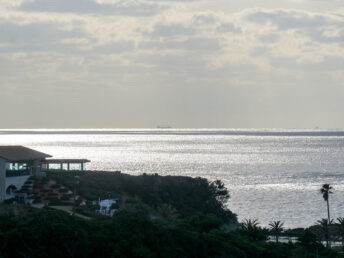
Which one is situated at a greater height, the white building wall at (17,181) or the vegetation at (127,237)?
the white building wall at (17,181)

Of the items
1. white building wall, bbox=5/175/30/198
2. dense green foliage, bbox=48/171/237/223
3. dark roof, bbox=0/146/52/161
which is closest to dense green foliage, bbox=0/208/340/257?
white building wall, bbox=5/175/30/198

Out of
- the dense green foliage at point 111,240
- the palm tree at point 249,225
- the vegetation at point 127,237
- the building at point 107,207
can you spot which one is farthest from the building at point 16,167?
the dense green foliage at point 111,240

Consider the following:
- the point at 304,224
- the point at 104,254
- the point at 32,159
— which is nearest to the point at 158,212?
the point at 32,159

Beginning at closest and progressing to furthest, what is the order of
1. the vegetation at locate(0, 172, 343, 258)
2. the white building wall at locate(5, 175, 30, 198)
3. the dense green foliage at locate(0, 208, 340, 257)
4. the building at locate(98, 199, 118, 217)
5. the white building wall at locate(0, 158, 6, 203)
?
the dense green foliage at locate(0, 208, 340, 257), the vegetation at locate(0, 172, 343, 258), the building at locate(98, 199, 118, 217), the white building wall at locate(0, 158, 6, 203), the white building wall at locate(5, 175, 30, 198)

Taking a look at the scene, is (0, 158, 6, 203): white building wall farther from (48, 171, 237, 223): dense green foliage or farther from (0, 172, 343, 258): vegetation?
(0, 172, 343, 258): vegetation

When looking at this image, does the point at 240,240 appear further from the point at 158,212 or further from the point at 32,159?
the point at 32,159

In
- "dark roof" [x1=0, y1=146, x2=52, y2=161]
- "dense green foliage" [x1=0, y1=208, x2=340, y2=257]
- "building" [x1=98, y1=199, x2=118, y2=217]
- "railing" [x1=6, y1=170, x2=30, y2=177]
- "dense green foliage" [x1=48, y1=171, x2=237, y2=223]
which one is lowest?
"dense green foliage" [x1=0, y1=208, x2=340, y2=257]

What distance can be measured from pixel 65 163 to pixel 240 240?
56.5 metres

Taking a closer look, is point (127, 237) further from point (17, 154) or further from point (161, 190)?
point (161, 190)

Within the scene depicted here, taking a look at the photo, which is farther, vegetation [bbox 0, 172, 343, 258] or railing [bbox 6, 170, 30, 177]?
railing [bbox 6, 170, 30, 177]

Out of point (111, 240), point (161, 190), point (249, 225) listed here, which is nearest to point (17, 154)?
point (161, 190)

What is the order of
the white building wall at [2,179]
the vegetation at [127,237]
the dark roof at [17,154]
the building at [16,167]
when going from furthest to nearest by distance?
the dark roof at [17,154] < the building at [16,167] < the white building wall at [2,179] < the vegetation at [127,237]

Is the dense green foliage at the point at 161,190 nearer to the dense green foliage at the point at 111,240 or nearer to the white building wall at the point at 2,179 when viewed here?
the white building wall at the point at 2,179

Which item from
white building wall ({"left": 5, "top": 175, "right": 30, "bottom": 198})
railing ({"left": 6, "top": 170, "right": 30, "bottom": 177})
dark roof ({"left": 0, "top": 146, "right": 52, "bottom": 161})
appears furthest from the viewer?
dark roof ({"left": 0, "top": 146, "right": 52, "bottom": 161})
